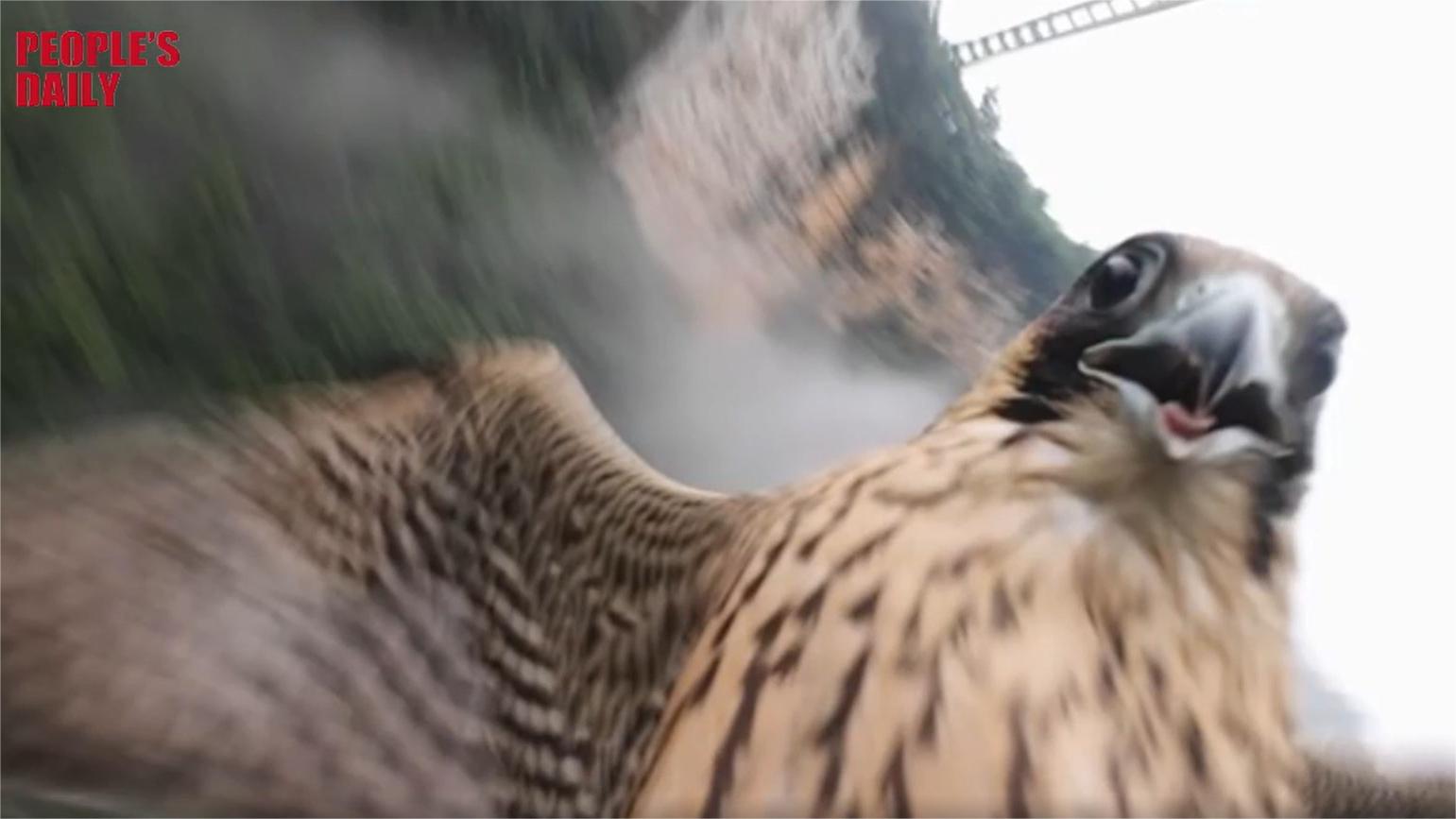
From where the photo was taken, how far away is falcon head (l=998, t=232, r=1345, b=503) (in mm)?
725

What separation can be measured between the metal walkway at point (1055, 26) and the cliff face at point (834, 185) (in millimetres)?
17

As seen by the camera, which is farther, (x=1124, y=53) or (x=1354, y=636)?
(x=1124, y=53)

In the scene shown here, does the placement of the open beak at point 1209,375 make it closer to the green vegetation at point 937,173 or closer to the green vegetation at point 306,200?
the green vegetation at point 937,173

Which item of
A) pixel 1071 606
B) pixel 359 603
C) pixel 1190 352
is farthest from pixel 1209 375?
pixel 359 603

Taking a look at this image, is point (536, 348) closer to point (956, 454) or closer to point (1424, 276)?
point (956, 454)

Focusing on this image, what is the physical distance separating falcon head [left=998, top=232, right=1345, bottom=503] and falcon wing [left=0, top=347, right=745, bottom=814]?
0.62ft

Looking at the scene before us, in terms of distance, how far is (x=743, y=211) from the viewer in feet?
2.81

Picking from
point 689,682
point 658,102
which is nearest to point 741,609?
point 689,682

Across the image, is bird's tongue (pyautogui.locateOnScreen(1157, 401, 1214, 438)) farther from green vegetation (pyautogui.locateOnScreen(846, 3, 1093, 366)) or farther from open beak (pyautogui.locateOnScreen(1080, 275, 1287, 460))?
green vegetation (pyautogui.locateOnScreen(846, 3, 1093, 366))

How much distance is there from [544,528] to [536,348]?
0.09m

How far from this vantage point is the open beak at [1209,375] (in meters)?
0.72

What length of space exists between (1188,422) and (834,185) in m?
0.24

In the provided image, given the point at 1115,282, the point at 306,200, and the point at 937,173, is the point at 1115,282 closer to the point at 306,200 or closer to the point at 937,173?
the point at 937,173

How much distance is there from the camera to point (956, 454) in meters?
0.79
